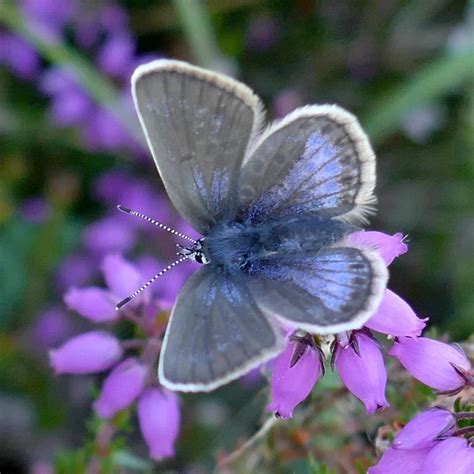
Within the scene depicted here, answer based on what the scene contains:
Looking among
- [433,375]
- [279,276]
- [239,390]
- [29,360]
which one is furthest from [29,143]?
[433,375]

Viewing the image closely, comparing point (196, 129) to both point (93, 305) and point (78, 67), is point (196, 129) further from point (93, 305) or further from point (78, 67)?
point (78, 67)

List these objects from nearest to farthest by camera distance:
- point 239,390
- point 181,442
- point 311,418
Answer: point 311,418
point 181,442
point 239,390

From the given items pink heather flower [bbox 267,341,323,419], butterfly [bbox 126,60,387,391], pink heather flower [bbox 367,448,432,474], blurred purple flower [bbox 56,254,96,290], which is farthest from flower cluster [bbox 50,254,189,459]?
blurred purple flower [bbox 56,254,96,290]

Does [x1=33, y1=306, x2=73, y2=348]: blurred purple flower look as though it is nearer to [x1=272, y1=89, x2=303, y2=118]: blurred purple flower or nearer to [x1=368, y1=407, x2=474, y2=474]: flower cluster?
[x1=272, y1=89, x2=303, y2=118]: blurred purple flower

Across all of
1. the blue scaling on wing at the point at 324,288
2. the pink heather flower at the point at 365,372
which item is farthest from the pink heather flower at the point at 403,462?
the blue scaling on wing at the point at 324,288

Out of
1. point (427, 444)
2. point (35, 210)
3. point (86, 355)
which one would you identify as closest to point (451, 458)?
point (427, 444)

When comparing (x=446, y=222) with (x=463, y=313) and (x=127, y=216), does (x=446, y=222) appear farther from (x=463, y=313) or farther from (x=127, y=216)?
(x=127, y=216)

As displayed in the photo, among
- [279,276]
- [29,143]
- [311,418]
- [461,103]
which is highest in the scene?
[279,276]
